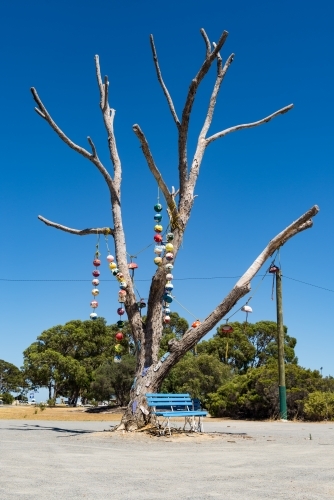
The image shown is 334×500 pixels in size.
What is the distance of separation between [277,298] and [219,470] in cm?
1343

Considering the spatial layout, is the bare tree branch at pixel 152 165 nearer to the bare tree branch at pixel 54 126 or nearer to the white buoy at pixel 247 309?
the bare tree branch at pixel 54 126

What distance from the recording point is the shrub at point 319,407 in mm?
17859

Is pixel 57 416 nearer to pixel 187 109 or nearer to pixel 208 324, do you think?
pixel 208 324

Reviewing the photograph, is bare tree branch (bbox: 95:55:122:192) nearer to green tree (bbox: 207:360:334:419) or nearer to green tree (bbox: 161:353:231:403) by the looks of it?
green tree (bbox: 207:360:334:419)

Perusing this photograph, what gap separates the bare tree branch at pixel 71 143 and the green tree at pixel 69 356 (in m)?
32.7

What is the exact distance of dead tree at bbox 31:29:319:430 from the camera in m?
11.4

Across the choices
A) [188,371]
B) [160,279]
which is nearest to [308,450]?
[160,279]

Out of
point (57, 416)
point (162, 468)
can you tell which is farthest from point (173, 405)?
point (57, 416)

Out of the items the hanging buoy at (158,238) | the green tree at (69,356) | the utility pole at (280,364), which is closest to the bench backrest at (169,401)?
the hanging buoy at (158,238)

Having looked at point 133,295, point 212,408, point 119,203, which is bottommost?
point 212,408

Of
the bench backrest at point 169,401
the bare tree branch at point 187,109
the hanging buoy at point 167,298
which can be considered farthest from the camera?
the bare tree branch at point 187,109

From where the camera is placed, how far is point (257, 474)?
18.8ft

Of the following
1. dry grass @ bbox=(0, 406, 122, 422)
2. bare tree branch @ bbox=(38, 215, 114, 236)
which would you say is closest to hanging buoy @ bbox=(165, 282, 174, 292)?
bare tree branch @ bbox=(38, 215, 114, 236)

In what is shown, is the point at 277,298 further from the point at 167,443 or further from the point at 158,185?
the point at 167,443
